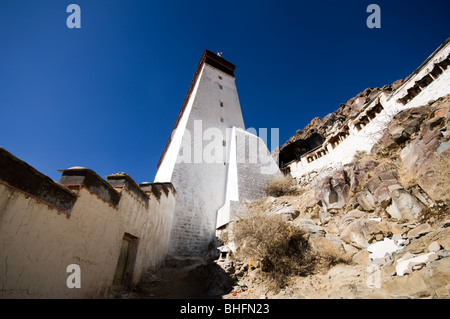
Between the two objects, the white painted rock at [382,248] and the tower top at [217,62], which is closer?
the white painted rock at [382,248]

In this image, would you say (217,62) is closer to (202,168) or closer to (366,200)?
(202,168)

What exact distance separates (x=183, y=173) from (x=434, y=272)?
10555mm

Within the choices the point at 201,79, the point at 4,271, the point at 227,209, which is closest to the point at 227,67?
the point at 201,79

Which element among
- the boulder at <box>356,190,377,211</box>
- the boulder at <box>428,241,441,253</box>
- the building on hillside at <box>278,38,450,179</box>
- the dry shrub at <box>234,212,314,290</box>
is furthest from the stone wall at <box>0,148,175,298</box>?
the building on hillside at <box>278,38,450,179</box>

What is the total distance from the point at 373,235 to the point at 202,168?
947 centimetres

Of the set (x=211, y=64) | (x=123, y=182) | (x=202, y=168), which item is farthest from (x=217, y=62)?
(x=123, y=182)

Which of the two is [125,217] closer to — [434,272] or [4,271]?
[4,271]

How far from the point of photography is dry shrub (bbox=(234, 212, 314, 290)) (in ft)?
18.1

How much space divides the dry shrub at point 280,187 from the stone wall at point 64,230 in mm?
8628

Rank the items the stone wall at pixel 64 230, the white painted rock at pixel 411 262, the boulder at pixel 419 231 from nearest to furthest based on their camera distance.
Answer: the stone wall at pixel 64 230, the white painted rock at pixel 411 262, the boulder at pixel 419 231

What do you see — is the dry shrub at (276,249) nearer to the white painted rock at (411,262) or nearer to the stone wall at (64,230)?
the white painted rock at (411,262)

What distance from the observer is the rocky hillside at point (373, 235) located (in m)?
3.62

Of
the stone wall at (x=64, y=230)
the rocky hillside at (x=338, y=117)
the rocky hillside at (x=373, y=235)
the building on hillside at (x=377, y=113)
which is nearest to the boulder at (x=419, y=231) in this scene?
the rocky hillside at (x=373, y=235)

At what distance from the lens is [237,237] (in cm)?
700
